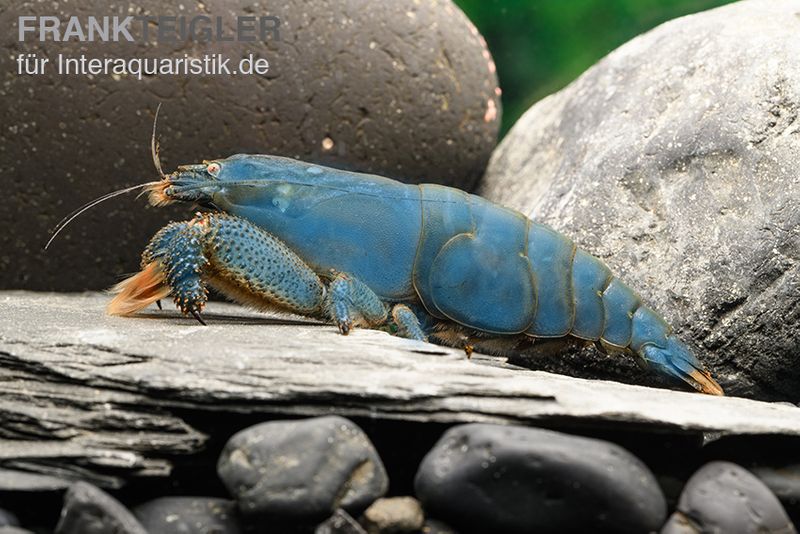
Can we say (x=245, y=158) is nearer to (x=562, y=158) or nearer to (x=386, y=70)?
(x=386, y=70)

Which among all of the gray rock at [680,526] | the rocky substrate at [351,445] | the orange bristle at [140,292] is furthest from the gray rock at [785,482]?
the orange bristle at [140,292]

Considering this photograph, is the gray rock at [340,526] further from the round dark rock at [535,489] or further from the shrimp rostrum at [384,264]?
the shrimp rostrum at [384,264]

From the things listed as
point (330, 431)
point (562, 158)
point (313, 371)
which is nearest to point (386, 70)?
point (562, 158)

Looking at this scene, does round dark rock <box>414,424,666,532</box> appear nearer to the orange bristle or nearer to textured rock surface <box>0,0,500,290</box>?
the orange bristle

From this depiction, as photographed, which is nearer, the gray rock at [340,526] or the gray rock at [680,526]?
the gray rock at [340,526]

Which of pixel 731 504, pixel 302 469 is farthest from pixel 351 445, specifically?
pixel 731 504

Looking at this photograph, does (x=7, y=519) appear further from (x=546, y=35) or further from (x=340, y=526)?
(x=546, y=35)

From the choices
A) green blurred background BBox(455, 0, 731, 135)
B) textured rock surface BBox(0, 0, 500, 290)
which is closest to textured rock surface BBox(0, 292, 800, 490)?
textured rock surface BBox(0, 0, 500, 290)
